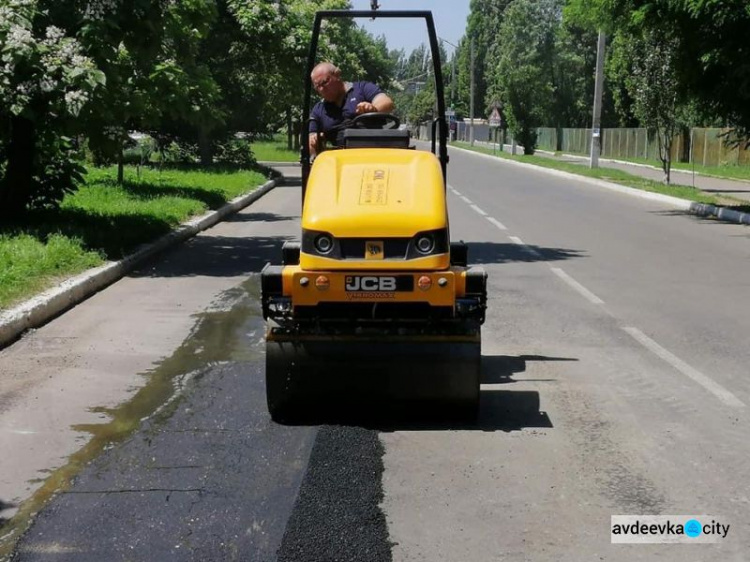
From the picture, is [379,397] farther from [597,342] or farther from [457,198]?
[457,198]

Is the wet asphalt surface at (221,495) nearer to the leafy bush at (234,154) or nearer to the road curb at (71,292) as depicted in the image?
the road curb at (71,292)

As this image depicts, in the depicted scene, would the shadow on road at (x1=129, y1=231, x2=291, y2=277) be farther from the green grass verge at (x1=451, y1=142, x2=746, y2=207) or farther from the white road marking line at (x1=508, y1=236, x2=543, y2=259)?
the green grass verge at (x1=451, y1=142, x2=746, y2=207)

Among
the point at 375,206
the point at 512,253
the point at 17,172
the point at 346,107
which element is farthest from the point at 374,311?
the point at 17,172

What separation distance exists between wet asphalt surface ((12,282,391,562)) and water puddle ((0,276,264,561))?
7cm

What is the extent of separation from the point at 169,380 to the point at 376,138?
216cm

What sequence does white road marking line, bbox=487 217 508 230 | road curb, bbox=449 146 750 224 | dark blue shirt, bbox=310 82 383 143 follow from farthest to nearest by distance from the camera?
1. road curb, bbox=449 146 750 224
2. white road marking line, bbox=487 217 508 230
3. dark blue shirt, bbox=310 82 383 143

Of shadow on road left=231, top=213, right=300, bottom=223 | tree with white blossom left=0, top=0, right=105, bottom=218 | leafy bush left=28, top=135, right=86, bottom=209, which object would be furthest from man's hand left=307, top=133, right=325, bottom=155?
shadow on road left=231, top=213, right=300, bottom=223

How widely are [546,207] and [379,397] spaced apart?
18.6m

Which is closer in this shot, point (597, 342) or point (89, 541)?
point (89, 541)

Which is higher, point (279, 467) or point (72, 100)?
point (72, 100)

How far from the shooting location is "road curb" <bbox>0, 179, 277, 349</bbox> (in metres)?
8.95

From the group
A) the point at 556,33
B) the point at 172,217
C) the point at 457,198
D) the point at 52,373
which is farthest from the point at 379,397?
the point at 556,33

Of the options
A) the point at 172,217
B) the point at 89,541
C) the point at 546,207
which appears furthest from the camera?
the point at 546,207

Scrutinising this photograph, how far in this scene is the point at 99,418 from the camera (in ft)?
21.2
